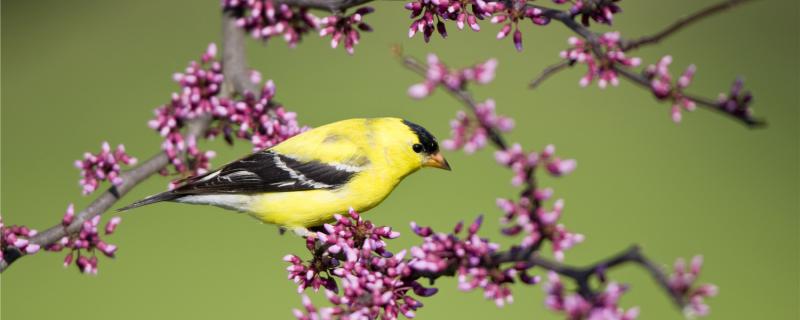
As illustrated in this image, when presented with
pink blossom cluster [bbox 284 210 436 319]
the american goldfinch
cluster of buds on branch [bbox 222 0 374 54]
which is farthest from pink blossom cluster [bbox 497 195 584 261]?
cluster of buds on branch [bbox 222 0 374 54]

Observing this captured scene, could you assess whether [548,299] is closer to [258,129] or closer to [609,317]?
[609,317]

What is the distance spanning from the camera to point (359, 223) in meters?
2.47

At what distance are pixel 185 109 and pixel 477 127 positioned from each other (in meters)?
1.64

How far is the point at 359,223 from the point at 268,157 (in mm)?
687

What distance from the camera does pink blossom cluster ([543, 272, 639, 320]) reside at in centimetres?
155

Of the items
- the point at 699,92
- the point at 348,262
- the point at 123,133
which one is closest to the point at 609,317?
the point at 348,262

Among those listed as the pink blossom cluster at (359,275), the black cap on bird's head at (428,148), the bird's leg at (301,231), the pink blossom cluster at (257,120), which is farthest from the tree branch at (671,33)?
the bird's leg at (301,231)

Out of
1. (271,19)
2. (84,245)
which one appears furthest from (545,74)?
(84,245)

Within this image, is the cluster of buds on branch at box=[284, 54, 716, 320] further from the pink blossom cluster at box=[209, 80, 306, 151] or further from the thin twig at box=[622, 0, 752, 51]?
the pink blossom cluster at box=[209, 80, 306, 151]

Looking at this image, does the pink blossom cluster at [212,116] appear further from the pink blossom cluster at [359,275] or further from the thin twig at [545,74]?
the thin twig at [545,74]

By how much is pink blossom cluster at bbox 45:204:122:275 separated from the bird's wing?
1.42 ft

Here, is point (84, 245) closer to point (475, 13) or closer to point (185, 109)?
point (185, 109)

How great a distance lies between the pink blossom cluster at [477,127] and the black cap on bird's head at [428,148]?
1249 millimetres

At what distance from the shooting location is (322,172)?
2.99 m
